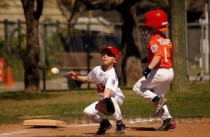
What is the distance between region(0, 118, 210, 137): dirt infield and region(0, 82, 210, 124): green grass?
2.88 ft

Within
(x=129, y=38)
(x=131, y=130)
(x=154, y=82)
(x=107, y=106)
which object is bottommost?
(x=131, y=130)

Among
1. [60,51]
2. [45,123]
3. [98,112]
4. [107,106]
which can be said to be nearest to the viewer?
[107,106]

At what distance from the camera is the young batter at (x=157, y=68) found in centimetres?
1102

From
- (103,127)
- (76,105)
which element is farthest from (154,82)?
(76,105)

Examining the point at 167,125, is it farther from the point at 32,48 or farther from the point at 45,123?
the point at 32,48

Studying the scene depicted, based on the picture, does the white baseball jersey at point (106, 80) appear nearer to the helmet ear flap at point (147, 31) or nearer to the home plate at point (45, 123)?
the helmet ear flap at point (147, 31)

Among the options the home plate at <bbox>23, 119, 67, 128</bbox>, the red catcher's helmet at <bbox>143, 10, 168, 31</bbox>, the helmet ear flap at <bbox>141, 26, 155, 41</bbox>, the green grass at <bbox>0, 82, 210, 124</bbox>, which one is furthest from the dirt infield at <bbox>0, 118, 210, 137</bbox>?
the red catcher's helmet at <bbox>143, 10, 168, 31</bbox>

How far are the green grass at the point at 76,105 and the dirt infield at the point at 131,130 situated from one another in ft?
2.88

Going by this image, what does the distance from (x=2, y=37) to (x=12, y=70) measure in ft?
4.88

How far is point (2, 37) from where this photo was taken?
29844 millimetres

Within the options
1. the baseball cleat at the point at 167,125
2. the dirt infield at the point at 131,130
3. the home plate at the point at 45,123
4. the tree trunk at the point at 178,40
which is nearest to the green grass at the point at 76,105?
the tree trunk at the point at 178,40

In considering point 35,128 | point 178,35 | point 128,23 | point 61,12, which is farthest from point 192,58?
point 35,128

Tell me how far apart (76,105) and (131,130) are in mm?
5498

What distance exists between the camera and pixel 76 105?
55.2 ft
